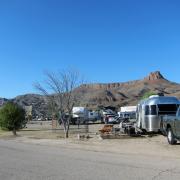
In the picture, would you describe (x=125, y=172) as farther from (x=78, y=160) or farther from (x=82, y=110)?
(x=82, y=110)

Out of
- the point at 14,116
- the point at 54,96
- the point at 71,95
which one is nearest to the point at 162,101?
the point at 71,95

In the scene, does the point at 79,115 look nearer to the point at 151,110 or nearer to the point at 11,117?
the point at 11,117

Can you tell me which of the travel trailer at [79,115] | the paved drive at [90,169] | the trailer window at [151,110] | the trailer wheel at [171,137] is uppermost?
the travel trailer at [79,115]

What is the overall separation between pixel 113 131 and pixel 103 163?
16.7m

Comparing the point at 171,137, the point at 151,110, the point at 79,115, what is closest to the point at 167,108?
the point at 151,110

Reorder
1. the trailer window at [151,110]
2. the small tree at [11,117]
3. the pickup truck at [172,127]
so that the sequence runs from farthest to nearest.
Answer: the small tree at [11,117] < the trailer window at [151,110] < the pickup truck at [172,127]

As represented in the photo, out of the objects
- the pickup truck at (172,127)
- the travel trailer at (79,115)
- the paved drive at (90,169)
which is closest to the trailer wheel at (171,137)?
the pickup truck at (172,127)

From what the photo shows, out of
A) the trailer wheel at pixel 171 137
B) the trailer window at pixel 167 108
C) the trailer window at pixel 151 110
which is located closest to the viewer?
the trailer wheel at pixel 171 137

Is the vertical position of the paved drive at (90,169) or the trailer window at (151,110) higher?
the trailer window at (151,110)

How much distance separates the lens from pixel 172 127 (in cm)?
2209

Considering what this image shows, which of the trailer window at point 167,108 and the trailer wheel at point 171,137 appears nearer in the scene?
the trailer wheel at point 171,137

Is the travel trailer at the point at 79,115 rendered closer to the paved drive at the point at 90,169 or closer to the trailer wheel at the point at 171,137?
the trailer wheel at the point at 171,137

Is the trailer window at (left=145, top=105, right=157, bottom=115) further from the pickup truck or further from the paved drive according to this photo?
the paved drive

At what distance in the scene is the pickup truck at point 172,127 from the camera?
21203mm
